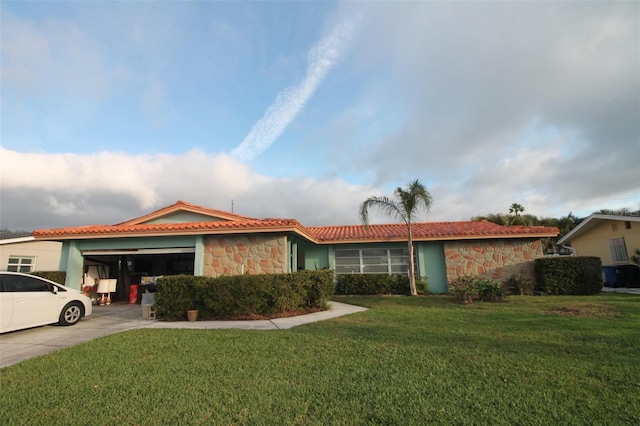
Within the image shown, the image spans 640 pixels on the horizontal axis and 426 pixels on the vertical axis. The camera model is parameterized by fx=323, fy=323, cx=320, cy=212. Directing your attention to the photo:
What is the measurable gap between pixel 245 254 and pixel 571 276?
1365 centimetres

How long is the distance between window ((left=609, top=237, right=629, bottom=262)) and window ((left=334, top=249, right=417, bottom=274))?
1275cm

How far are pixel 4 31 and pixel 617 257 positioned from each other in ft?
94.1


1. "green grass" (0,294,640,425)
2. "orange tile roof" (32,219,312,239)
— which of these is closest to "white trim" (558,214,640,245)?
"green grass" (0,294,640,425)

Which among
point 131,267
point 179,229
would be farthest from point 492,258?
point 131,267

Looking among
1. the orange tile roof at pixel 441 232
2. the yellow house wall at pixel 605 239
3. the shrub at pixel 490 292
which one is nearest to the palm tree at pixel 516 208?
the yellow house wall at pixel 605 239

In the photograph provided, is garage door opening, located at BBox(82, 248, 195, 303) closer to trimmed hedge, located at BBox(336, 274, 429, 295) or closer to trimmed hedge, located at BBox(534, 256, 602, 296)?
trimmed hedge, located at BBox(336, 274, 429, 295)

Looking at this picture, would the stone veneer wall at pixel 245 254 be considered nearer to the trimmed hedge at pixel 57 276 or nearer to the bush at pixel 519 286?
the trimmed hedge at pixel 57 276

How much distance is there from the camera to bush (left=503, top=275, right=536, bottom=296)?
14.1 metres

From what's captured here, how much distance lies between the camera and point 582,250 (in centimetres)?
2203

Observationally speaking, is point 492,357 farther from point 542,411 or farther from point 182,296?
point 182,296

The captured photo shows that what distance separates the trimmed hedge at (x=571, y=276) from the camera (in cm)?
1373

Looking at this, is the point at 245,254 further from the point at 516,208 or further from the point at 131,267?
the point at 516,208

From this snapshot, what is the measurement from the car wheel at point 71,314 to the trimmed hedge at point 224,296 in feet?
6.42

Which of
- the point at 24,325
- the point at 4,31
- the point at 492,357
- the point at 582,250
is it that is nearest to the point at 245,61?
the point at 4,31
